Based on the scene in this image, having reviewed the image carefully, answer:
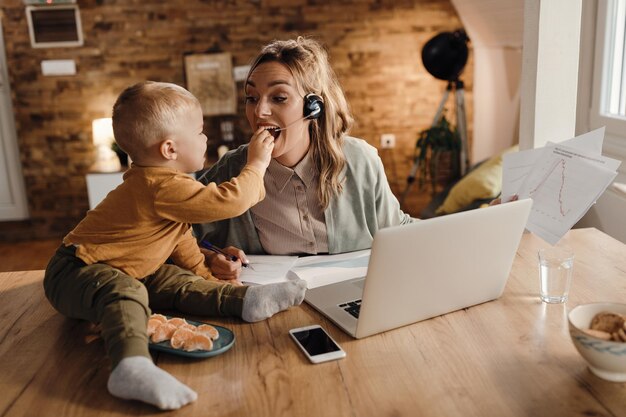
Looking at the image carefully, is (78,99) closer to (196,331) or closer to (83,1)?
(83,1)

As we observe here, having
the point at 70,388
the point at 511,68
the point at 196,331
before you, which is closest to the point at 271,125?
the point at 196,331

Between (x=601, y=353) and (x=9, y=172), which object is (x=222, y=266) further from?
(x=9, y=172)

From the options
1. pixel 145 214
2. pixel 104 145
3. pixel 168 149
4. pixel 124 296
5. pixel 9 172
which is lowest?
pixel 9 172

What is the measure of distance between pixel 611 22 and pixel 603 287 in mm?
1720

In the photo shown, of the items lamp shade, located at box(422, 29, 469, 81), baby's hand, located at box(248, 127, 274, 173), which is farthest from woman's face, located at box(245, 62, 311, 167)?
lamp shade, located at box(422, 29, 469, 81)

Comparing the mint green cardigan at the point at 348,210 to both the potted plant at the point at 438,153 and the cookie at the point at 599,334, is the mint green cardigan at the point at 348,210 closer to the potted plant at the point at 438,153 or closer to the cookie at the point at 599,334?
the cookie at the point at 599,334

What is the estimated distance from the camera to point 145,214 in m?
1.18

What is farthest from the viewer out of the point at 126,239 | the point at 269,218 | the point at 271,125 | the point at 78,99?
the point at 78,99

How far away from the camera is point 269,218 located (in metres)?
1.70

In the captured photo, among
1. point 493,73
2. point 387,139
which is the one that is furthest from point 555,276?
point 387,139

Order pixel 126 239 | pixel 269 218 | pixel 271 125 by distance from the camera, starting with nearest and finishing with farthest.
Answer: pixel 126 239 < pixel 271 125 < pixel 269 218

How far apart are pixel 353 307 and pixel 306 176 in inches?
22.1

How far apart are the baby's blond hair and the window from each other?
6.61ft

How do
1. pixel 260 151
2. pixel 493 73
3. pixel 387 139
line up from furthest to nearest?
pixel 387 139, pixel 493 73, pixel 260 151
